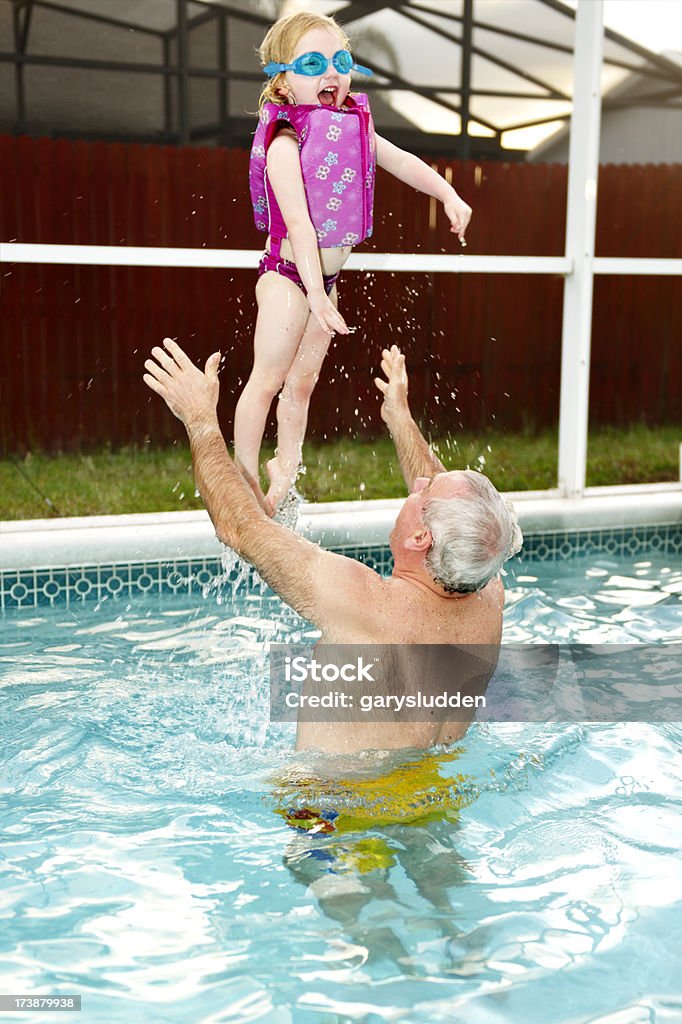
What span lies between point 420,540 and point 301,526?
9.13ft

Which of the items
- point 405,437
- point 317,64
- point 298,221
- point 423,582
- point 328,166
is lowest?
point 423,582

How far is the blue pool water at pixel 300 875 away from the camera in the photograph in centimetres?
205

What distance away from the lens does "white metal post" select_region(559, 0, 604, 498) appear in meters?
5.50

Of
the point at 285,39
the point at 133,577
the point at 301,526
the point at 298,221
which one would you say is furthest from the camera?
the point at 301,526

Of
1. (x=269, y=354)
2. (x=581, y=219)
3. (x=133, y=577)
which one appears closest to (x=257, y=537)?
(x=269, y=354)

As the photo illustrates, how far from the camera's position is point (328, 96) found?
3307 millimetres

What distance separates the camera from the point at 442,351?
377 inches

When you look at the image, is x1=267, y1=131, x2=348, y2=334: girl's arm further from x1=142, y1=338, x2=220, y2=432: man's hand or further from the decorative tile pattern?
the decorative tile pattern

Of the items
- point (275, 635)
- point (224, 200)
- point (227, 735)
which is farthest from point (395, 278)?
point (227, 735)

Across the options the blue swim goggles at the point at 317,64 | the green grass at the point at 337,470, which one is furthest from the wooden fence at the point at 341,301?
the blue swim goggles at the point at 317,64

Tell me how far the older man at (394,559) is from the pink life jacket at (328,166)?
1001 mm

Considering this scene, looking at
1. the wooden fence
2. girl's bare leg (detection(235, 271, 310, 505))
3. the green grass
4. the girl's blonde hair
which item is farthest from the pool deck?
the wooden fence

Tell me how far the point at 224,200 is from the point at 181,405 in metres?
6.54

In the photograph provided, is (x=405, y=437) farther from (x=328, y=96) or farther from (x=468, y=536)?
(x=328, y=96)
